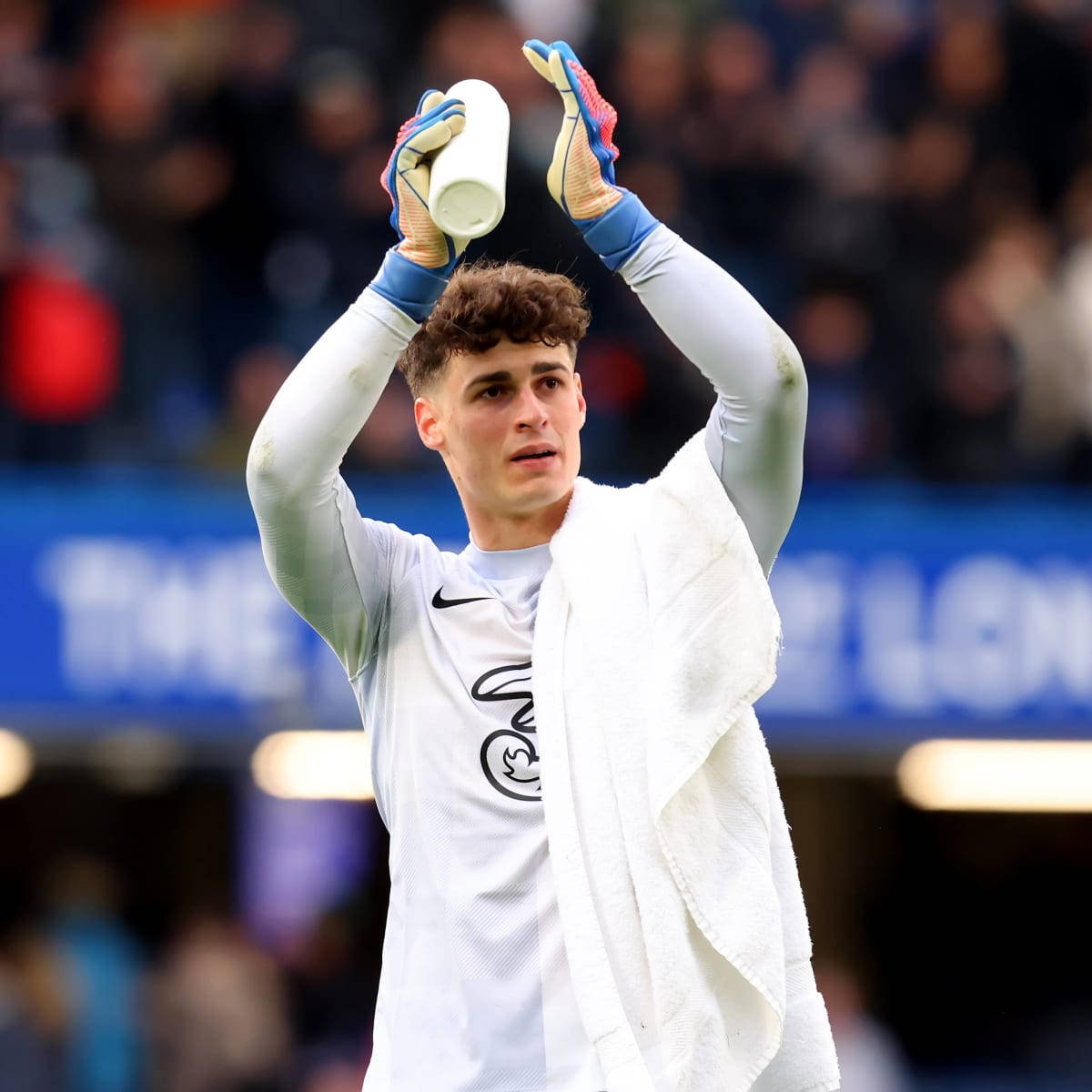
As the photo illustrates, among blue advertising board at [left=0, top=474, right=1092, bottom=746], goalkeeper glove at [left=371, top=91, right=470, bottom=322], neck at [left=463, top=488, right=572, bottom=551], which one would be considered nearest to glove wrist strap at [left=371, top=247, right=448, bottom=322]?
goalkeeper glove at [left=371, top=91, right=470, bottom=322]

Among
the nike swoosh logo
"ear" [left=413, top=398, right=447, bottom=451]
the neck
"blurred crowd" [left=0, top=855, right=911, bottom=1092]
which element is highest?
"ear" [left=413, top=398, right=447, bottom=451]

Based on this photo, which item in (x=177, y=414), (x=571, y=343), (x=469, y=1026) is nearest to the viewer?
(x=469, y=1026)

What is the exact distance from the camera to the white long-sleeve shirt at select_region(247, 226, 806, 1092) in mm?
3217

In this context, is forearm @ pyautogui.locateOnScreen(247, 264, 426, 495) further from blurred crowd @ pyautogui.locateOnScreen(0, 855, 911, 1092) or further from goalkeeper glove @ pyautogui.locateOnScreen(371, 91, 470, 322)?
blurred crowd @ pyautogui.locateOnScreen(0, 855, 911, 1092)

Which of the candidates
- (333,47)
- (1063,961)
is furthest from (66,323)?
(1063,961)

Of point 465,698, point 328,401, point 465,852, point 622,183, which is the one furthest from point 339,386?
point 622,183

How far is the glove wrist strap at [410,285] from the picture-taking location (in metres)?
3.30

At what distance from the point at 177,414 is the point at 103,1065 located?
8.95 feet

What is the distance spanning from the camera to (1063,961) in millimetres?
9906

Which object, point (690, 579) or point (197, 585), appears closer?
point (690, 579)

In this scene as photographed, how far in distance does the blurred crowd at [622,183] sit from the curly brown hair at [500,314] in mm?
4824

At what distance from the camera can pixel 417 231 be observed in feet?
10.8

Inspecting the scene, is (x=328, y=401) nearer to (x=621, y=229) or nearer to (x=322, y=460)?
(x=322, y=460)

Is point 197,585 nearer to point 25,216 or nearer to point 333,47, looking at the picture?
point 25,216
